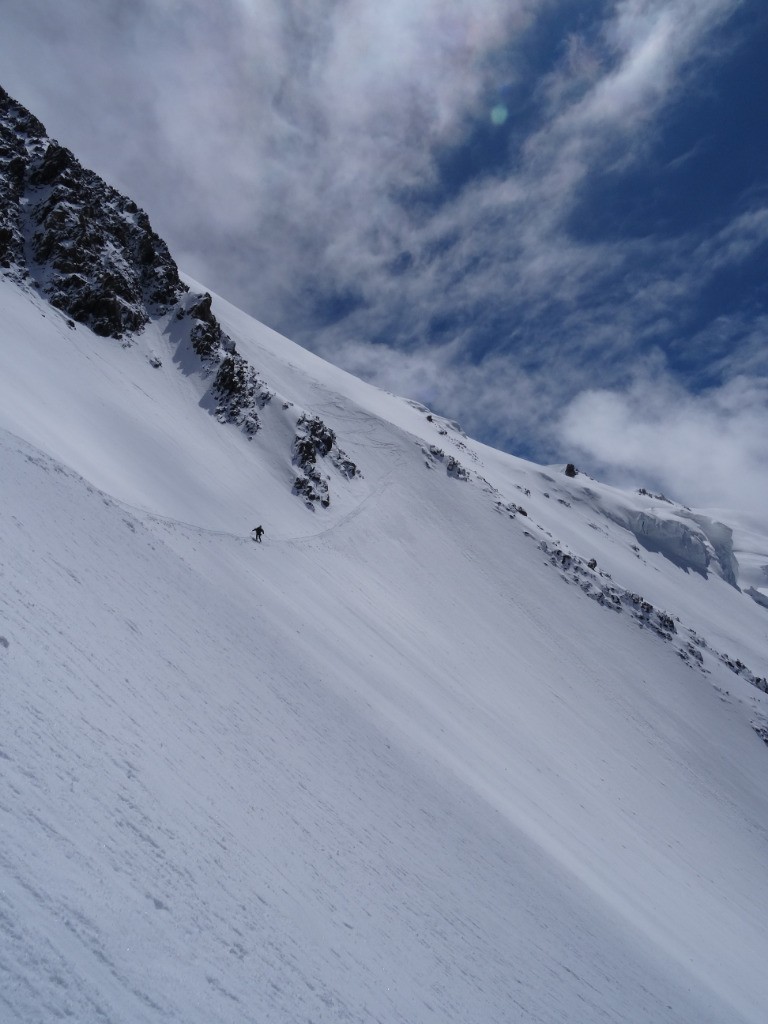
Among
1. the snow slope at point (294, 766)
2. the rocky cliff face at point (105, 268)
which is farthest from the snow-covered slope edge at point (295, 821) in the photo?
the rocky cliff face at point (105, 268)

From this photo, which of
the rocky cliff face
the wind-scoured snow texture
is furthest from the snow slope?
the wind-scoured snow texture

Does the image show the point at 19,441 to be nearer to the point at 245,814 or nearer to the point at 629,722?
the point at 245,814

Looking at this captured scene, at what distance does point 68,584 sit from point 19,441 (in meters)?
7.93

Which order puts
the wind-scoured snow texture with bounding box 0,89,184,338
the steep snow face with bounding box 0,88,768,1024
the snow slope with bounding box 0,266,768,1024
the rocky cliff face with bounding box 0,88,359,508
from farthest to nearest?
the rocky cliff face with bounding box 0,88,359,508 < the wind-scoured snow texture with bounding box 0,89,184,338 < the steep snow face with bounding box 0,88,768,1024 < the snow slope with bounding box 0,266,768,1024

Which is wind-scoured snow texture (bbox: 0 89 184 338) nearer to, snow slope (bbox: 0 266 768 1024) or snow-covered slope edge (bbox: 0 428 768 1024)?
snow slope (bbox: 0 266 768 1024)

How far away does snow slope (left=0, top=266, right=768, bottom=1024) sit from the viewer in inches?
304

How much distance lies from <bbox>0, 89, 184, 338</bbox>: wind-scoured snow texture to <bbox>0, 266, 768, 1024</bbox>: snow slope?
3339mm

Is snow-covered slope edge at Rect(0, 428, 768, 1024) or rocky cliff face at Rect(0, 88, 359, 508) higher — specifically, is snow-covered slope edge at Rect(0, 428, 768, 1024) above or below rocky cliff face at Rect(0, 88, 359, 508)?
below

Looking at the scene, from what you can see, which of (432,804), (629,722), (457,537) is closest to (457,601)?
(457,537)

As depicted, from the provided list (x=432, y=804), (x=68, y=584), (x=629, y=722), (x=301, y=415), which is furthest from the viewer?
(x=301, y=415)

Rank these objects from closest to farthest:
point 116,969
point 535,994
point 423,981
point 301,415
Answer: point 116,969 → point 423,981 → point 535,994 → point 301,415

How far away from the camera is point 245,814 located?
11461 mm

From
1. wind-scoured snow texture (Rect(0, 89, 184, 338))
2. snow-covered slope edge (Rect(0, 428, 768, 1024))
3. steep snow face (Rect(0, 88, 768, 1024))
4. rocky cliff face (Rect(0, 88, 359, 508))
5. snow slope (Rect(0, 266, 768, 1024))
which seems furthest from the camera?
rocky cliff face (Rect(0, 88, 359, 508))

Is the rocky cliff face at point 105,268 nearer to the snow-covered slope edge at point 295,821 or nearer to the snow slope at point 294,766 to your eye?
the snow slope at point 294,766
